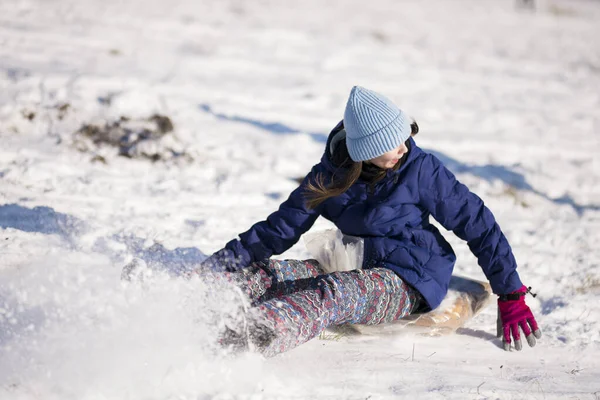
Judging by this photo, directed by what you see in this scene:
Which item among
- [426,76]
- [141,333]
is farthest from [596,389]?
[426,76]

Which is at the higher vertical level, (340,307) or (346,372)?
(340,307)

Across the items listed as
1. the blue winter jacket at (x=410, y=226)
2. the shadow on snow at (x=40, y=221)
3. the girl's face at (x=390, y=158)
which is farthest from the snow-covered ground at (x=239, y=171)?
the girl's face at (x=390, y=158)

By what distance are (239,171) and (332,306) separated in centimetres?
285

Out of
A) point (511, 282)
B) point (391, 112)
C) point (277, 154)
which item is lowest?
point (277, 154)

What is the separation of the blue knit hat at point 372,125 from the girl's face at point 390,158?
1.6 inches

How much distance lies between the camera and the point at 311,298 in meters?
2.60

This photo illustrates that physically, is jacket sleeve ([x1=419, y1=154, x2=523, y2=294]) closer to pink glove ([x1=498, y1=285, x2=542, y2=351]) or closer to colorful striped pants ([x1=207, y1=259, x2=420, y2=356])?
pink glove ([x1=498, y1=285, x2=542, y2=351])

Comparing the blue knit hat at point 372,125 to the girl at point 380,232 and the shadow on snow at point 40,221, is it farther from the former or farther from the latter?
the shadow on snow at point 40,221

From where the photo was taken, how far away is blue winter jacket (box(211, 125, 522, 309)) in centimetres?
285

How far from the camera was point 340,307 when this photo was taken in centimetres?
264

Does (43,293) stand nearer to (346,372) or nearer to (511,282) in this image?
(346,372)

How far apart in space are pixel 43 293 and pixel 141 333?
54 cm

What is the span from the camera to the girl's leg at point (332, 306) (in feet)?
8.04

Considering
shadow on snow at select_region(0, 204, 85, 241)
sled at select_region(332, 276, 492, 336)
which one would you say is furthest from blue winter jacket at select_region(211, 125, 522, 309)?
shadow on snow at select_region(0, 204, 85, 241)
